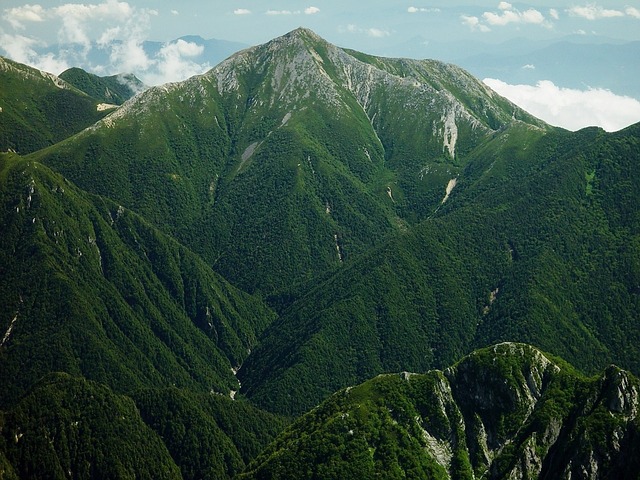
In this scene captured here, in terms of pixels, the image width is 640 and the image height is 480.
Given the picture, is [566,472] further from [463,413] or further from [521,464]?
[463,413]

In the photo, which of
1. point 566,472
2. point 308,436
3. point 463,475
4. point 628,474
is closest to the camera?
point 628,474

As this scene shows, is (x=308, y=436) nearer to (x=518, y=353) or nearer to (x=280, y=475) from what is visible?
(x=280, y=475)

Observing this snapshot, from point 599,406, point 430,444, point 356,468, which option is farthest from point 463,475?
point 599,406

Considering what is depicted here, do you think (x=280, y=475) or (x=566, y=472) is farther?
(x=280, y=475)

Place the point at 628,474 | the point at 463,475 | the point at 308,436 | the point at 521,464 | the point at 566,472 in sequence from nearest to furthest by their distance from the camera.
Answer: the point at 628,474 → the point at 566,472 → the point at 521,464 → the point at 463,475 → the point at 308,436

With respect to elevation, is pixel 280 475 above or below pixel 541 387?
below

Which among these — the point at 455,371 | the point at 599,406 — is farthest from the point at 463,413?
the point at 599,406
